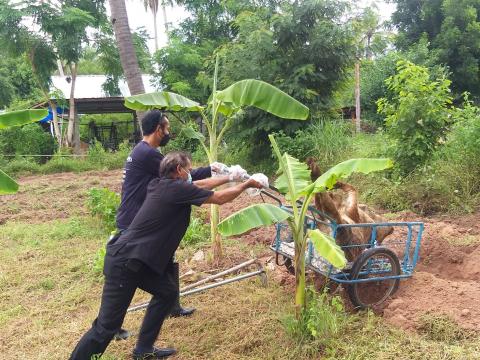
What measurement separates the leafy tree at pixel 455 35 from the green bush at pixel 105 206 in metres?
16.5

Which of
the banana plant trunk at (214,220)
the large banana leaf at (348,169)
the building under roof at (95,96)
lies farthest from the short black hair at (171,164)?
the building under roof at (95,96)

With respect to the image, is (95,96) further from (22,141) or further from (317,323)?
(317,323)

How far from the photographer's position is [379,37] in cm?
2320

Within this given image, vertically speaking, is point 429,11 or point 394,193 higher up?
point 429,11

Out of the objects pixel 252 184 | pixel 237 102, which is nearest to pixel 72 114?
pixel 237 102

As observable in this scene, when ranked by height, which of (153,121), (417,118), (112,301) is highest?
(153,121)

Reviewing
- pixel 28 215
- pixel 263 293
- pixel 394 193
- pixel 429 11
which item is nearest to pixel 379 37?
pixel 429 11

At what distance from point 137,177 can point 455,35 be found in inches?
788

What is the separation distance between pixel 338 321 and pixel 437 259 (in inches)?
90.7

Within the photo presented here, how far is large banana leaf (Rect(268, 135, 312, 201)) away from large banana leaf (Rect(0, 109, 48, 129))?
2.04m

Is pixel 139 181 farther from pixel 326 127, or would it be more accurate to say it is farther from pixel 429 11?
pixel 429 11

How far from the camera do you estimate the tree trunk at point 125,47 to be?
7.78 m

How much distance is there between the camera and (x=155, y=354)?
12.4ft

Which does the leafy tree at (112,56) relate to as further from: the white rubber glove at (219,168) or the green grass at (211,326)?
the white rubber glove at (219,168)
